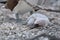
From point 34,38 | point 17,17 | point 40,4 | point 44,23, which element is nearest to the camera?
point 34,38

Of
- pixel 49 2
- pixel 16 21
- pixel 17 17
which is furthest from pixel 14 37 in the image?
pixel 49 2

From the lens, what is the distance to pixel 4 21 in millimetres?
2330

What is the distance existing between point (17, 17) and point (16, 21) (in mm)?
194

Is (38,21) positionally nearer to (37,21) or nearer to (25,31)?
(37,21)

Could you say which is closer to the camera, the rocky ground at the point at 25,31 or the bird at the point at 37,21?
the rocky ground at the point at 25,31

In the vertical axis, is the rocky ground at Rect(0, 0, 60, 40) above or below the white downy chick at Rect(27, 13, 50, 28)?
below

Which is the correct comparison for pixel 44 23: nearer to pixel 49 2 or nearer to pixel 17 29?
pixel 17 29

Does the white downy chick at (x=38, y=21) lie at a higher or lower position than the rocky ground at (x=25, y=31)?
higher

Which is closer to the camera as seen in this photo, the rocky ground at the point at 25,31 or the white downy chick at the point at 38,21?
the rocky ground at the point at 25,31

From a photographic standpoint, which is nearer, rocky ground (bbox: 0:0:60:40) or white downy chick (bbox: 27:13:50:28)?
→ rocky ground (bbox: 0:0:60:40)

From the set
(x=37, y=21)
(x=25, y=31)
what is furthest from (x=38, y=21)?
(x=25, y=31)

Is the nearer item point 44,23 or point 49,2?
point 44,23

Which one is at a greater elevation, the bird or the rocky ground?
the bird

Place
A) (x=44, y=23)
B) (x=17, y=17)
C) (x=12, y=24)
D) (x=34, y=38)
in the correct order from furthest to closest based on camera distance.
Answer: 1. (x=17, y=17)
2. (x=12, y=24)
3. (x=44, y=23)
4. (x=34, y=38)
